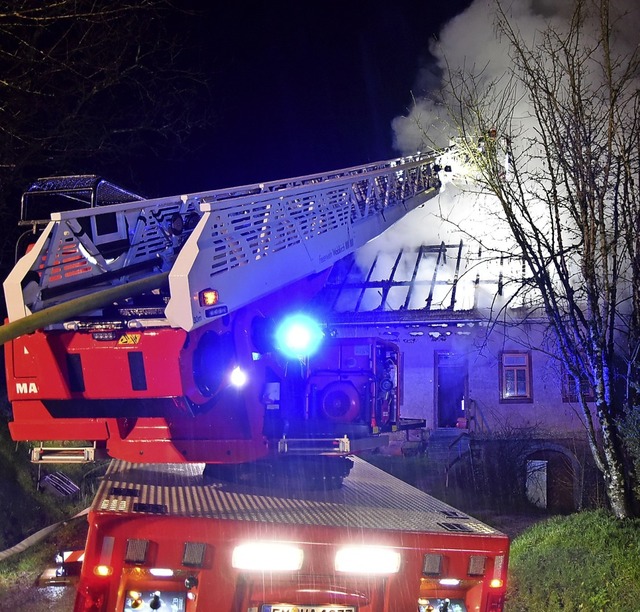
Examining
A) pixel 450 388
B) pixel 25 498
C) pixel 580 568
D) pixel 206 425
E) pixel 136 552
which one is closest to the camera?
pixel 136 552

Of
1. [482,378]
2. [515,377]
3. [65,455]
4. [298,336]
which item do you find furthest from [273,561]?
[515,377]

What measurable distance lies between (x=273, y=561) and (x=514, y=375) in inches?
540

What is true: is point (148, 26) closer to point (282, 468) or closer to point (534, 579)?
point (282, 468)

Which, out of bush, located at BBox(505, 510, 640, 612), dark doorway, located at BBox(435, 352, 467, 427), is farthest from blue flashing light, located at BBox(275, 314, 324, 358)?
dark doorway, located at BBox(435, 352, 467, 427)

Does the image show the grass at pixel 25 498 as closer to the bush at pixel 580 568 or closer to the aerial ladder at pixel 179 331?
the aerial ladder at pixel 179 331

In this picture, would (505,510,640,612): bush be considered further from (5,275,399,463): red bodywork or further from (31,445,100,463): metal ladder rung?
(31,445,100,463): metal ladder rung

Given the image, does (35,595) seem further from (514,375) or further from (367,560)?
(514,375)

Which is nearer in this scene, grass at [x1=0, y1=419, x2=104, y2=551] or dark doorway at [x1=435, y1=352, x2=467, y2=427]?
grass at [x1=0, y1=419, x2=104, y2=551]

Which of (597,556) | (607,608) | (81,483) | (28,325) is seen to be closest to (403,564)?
(28,325)

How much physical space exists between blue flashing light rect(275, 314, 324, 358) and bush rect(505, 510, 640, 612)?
11.0ft

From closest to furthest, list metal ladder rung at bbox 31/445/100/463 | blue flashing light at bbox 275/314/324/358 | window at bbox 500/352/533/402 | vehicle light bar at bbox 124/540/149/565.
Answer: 1. vehicle light bar at bbox 124/540/149/565
2. metal ladder rung at bbox 31/445/100/463
3. blue flashing light at bbox 275/314/324/358
4. window at bbox 500/352/533/402

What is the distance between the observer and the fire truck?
3.90 meters

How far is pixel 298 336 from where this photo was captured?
19.1 ft

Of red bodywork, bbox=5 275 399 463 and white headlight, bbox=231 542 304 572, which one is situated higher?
red bodywork, bbox=5 275 399 463
